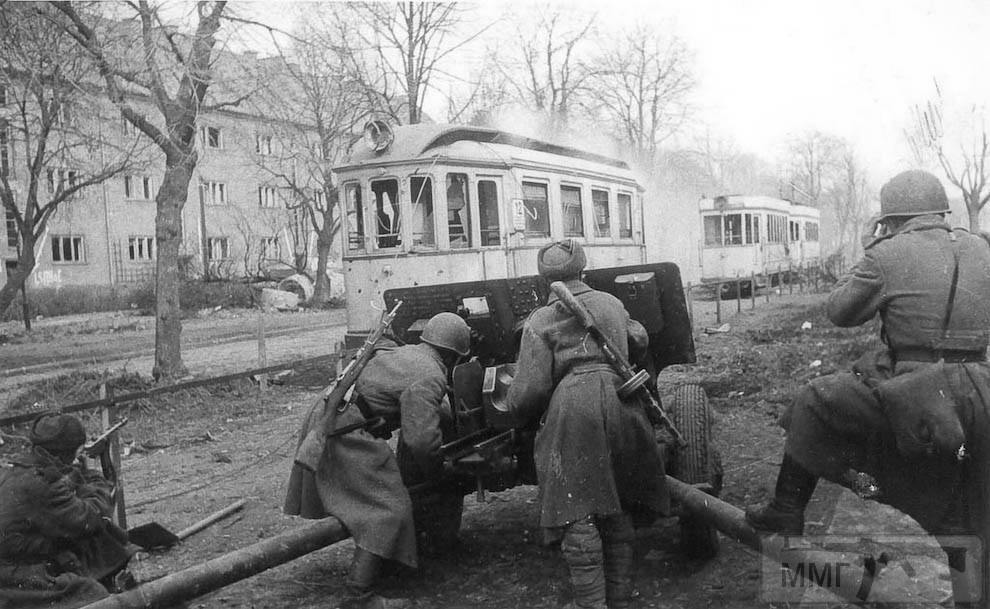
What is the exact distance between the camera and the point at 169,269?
41.1ft

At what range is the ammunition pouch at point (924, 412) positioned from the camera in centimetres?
309

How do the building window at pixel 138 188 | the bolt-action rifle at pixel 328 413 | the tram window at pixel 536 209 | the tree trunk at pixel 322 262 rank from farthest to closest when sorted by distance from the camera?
the building window at pixel 138 188, the tree trunk at pixel 322 262, the tram window at pixel 536 209, the bolt-action rifle at pixel 328 413

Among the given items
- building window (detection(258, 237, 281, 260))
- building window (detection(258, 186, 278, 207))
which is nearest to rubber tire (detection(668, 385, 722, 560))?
building window (detection(258, 237, 281, 260))

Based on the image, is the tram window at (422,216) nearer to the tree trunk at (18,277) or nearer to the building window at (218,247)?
the tree trunk at (18,277)

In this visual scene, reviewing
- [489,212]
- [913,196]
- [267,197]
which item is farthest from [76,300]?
[913,196]

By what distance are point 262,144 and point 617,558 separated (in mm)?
35766

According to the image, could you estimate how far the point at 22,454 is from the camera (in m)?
3.62

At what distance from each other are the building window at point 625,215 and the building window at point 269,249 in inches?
949

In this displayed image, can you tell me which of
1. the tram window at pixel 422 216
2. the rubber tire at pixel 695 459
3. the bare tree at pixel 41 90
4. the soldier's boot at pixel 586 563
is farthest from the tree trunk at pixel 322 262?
the soldier's boot at pixel 586 563

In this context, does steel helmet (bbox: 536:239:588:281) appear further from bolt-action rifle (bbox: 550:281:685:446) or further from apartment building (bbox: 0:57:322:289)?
apartment building (bbox: 0:57:322:289)

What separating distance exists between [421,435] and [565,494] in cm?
81

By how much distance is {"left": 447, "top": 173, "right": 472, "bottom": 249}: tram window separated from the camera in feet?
35.6

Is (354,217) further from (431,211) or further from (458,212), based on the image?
(458,212)

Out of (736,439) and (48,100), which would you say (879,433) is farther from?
(48,100)
